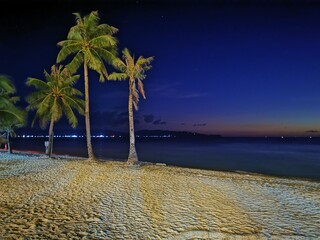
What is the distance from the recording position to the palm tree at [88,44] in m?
17.8

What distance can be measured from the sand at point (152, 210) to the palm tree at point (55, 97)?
11052 millimetres


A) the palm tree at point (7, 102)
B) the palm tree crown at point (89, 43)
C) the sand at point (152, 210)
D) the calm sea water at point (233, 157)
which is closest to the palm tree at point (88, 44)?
the palm tree crown at point (89, 43)

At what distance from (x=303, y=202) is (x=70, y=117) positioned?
18.8m

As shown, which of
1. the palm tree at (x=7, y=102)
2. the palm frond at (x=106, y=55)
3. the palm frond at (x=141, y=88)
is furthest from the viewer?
the palm frond at (x=106, y=55)

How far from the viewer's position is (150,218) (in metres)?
6.66

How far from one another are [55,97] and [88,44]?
636cm

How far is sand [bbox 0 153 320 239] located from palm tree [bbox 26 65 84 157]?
11.1 m

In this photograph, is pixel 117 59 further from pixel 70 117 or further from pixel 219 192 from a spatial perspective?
pixel 219 192

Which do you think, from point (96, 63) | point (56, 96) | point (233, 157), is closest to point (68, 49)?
point (96, 63)

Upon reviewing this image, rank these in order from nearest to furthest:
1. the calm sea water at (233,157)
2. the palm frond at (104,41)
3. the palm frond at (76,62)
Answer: the palm frond at (104,41), the palm frond at (76,62), the calm sea water at (233,157)

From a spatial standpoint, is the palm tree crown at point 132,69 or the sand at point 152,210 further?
the palm tree crown at point 132,69

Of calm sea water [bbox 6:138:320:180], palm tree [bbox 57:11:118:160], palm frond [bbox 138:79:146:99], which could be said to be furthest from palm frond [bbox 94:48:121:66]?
calm sea water [bbox 6:138:320:180]

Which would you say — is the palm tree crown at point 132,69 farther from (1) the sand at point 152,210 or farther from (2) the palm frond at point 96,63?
(1) the sand at point 152,210

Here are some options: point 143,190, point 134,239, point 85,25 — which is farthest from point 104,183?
point 85,25
